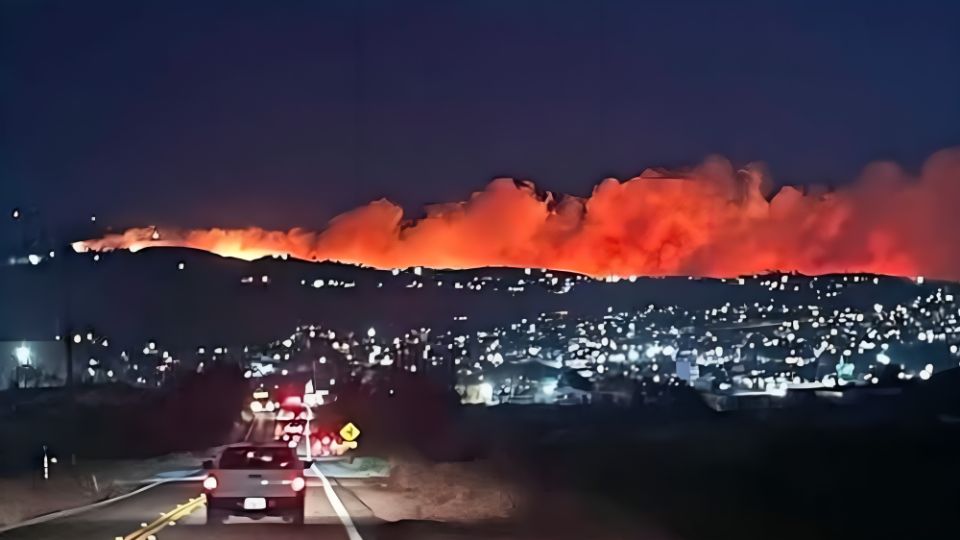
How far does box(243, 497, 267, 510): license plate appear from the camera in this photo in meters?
22.1

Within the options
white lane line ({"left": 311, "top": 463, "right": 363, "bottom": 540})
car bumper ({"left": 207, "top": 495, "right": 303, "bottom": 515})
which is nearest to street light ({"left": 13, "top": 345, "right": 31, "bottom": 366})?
white lane line ({"left": 311, "top": 463, "right": 363, "bottom": 540})

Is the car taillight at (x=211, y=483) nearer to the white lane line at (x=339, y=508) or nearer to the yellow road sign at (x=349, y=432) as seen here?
the white lane line at (x=339, y=508)

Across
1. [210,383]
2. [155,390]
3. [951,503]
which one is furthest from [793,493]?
[155,390]

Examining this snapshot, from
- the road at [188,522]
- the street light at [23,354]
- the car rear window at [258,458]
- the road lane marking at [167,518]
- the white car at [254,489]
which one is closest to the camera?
the road lane marking at [167,518]

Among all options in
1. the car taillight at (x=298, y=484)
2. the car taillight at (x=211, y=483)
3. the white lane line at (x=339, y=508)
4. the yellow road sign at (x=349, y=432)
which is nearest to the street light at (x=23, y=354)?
the white lane line at (x=339, y=508)

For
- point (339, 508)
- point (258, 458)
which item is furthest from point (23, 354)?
point (258, 458)

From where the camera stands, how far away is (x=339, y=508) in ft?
82.4

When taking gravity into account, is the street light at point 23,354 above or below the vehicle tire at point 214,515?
above

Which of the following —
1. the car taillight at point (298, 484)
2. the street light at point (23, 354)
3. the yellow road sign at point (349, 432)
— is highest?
the street light at point (23, 354)

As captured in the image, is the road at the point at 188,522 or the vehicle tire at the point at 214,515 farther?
the vehicle tire at the point at 214,515

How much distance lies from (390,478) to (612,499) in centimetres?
811

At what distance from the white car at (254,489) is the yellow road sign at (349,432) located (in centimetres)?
902

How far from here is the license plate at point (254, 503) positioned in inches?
869

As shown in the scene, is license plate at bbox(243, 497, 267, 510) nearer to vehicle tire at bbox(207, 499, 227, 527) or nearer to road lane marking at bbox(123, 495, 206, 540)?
vehicle tire at bbox(207, 499, 227, 527)
